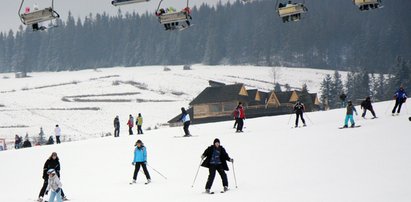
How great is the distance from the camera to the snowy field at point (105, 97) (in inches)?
3415

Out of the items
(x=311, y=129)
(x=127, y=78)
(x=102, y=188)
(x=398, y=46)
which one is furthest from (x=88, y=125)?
(x=398, y=46)

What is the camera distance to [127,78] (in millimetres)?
130250

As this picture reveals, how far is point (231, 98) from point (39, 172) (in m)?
45.3

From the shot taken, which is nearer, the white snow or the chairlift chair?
the white snow

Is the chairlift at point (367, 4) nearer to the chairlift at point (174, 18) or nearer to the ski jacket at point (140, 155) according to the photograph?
the chairlift at point (174, 18)

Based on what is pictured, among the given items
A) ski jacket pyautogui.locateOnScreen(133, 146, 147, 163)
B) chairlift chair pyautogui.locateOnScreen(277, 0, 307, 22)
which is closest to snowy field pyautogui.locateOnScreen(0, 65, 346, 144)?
chairlift chair pyautogui.locateOnScreen(277, 0, 307, 22)

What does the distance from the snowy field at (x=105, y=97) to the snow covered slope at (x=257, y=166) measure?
42.0 metres

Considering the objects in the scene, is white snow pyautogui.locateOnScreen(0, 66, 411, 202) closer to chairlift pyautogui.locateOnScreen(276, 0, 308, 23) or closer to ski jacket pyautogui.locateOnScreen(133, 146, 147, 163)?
ski jacket pyautogui.locateOnScreen(133, 146, 147, 163)

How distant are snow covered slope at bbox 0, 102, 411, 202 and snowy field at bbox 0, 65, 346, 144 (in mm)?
42026

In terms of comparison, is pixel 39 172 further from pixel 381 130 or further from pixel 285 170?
pixel 381 130

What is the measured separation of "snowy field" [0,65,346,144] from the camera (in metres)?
86.8

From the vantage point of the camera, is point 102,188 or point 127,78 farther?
point 127,78

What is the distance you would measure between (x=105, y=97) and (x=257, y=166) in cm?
8917

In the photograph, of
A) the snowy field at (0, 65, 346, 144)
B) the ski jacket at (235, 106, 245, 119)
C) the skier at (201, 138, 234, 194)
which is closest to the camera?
the skier at (201, 138, 234, 194)
